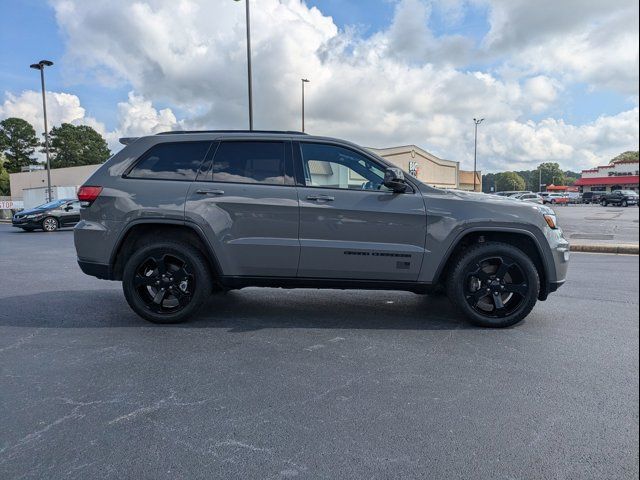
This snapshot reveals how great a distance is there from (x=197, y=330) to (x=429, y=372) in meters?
2.29

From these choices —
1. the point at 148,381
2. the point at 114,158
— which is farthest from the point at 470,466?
the point at 114,158

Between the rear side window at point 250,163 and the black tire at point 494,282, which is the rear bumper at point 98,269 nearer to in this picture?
the rear side window at point 250,163

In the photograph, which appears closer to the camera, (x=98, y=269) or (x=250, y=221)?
(x=250, y=221)

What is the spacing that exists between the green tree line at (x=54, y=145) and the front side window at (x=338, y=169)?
106117 millimetres

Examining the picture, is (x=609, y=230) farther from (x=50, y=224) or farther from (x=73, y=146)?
(x=73, y=146)

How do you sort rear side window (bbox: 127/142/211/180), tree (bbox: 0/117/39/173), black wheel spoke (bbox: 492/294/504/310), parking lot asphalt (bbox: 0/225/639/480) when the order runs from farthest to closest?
tree (bbox: 0/117/39/173), rear side window (bbox: 127/142/211/180), black wheel spoke (bbox: 492/294/504/310), parking lot asphalt (bbox: 0/225/639/480)

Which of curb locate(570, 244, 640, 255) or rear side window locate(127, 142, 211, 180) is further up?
rear side window locate(127, 142, 211, 180)

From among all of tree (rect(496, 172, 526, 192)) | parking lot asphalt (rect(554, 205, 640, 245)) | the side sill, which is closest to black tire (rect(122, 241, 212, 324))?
the side sill

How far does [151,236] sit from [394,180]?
254 cm

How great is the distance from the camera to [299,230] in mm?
4410

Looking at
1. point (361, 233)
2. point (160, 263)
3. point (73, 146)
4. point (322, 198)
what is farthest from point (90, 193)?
point (73, 146)

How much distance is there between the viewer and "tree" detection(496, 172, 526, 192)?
138 metres

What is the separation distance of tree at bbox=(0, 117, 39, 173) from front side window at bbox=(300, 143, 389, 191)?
358 ft

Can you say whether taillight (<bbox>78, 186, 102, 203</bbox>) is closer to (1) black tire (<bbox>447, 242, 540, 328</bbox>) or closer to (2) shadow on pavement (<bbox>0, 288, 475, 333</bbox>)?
(2) shadow on pavement (<bbox>0, 288, 475, 333</bbox>)
